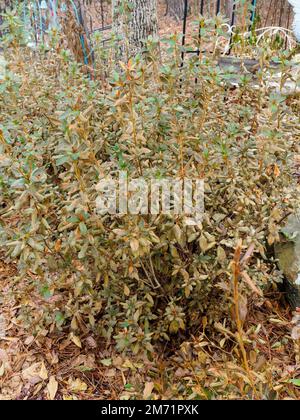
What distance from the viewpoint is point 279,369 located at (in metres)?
2.16

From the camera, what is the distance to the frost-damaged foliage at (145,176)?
1750 mm

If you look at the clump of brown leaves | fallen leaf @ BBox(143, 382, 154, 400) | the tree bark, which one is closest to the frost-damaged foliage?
the clump of brown leaves

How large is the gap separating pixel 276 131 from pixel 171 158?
46 cm

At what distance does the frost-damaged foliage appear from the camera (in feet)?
5.74

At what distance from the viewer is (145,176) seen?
178cm

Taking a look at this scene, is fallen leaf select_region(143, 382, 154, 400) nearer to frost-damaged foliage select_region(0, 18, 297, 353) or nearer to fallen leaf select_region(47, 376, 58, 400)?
frost-damaged foliage select_region(0, 18, 297, 353)

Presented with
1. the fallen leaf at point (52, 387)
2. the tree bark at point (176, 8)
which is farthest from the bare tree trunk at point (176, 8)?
the fallen leaf at point (52, 387)

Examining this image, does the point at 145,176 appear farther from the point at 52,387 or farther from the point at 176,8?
the point at 176,8

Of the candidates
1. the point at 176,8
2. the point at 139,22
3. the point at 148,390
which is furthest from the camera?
the point at 176,8

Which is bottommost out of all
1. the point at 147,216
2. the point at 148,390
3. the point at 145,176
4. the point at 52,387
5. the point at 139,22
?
the point at 52,387

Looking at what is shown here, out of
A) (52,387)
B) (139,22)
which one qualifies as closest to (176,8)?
(139,22)

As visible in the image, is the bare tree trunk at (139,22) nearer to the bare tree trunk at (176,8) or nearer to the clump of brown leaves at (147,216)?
the clump of brown leaves at (147,216)
